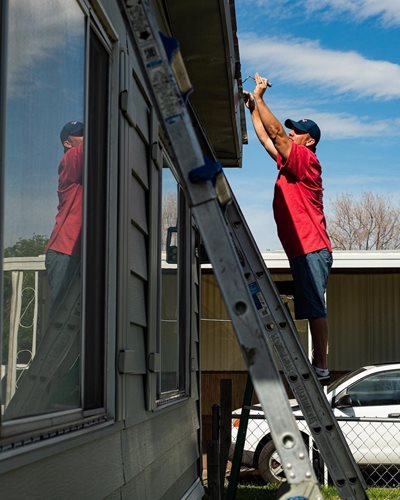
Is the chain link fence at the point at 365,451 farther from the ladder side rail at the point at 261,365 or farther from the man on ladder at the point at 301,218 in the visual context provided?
the ladder side rail at the point at 261,365

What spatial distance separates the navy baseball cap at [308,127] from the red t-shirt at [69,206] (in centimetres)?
224

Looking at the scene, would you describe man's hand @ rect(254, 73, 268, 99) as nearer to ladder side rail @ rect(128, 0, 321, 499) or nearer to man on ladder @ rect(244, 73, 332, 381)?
man on ladder @ rect(244, 73, 332, 381)

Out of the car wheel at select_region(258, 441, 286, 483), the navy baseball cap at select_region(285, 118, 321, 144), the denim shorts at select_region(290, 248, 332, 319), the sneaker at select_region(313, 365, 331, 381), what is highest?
the navy baseball cap at select_region(285, 118, 321, 144)

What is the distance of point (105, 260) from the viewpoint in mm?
3730

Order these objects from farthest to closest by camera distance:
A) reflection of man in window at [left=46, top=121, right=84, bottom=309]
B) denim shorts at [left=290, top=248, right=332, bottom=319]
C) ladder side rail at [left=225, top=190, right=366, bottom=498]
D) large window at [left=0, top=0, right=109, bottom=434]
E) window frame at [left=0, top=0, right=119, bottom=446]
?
denim shorts at [left=290, top=248, right=332, bottom=319] → ladder side rail at [left=225, top=190, right=366, bottom=498] → reflection of man in window at [left=46, top=121, right=84, bottom=309] → large window at [left=0, top=0, right=109, bottom=434] → window frame at [left=0, top=0, right=119, bottom=446]

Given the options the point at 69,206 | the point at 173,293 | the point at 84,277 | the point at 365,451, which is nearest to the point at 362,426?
the point at 365,451

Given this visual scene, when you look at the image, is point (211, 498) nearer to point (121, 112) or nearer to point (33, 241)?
point (121, 112)

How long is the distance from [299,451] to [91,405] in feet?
5.46

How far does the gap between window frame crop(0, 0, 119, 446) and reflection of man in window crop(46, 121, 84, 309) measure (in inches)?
3.4

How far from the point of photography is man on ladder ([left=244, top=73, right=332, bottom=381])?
4.84m

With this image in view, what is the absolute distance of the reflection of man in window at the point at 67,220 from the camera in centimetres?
304

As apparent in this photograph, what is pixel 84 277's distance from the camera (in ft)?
11.1

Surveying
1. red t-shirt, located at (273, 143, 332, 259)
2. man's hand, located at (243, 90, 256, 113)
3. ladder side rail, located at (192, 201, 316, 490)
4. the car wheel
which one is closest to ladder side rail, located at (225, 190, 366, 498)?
red t-shirt, located at (273, 143, 332, 259)

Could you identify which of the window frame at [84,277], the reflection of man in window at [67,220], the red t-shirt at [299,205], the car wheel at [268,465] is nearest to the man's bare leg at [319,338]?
the red t-shirt at [299,205]
